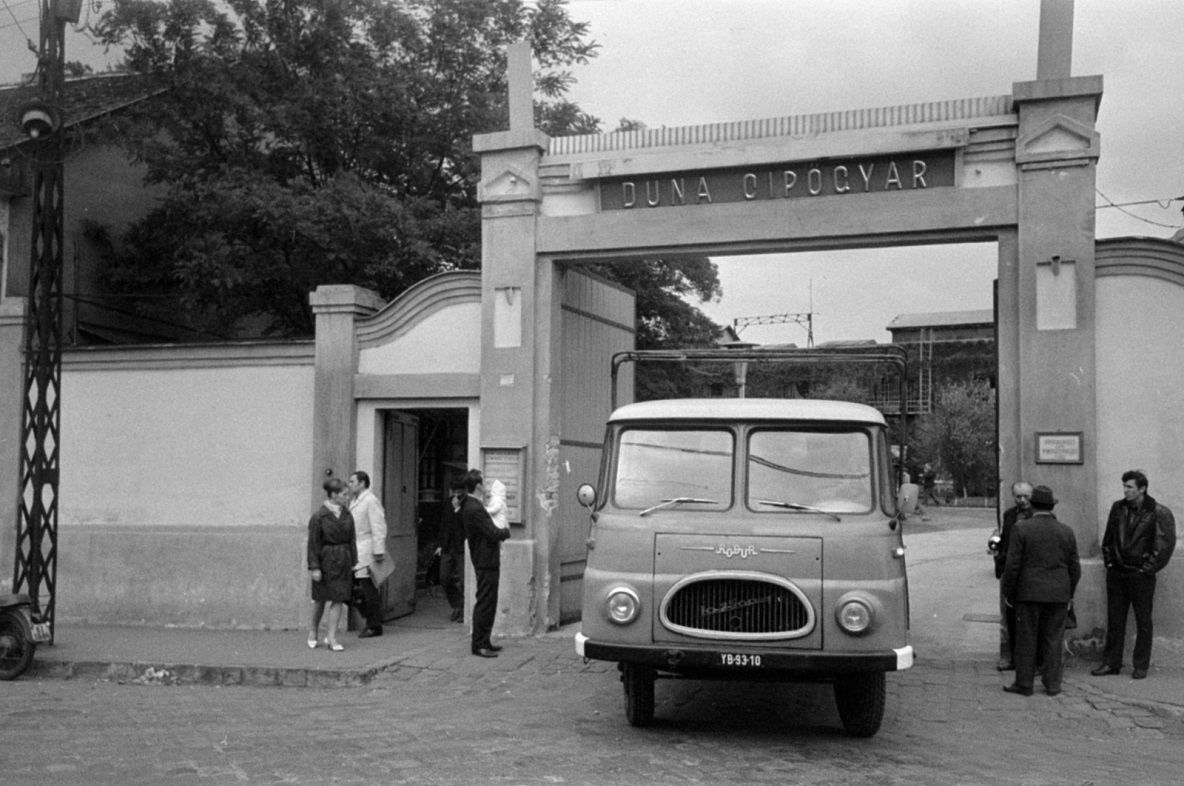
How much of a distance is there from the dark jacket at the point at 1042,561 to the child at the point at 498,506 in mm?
4699

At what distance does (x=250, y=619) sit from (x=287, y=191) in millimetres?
6573

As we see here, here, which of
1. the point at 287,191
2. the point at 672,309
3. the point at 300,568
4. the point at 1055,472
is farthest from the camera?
the point at 672,309

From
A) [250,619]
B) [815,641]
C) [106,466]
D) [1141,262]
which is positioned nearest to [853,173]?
[1141,262]

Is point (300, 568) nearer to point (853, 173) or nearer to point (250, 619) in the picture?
point (250, 619)

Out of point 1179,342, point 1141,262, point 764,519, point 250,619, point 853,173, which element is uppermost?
point 853,173

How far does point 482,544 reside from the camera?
36.2 ft

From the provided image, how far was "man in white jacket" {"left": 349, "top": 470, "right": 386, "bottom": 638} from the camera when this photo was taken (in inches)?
474

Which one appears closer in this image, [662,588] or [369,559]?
[662,588]

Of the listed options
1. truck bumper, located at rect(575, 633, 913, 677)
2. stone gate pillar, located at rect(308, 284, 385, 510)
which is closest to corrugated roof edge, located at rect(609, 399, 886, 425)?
truck bumper, located at rect(575, 633, 913, 677)

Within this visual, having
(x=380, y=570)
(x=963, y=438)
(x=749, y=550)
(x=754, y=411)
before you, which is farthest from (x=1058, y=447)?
(x=963, y=438)

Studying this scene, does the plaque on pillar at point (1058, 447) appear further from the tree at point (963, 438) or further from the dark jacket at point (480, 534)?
the tree at point (963, 438)

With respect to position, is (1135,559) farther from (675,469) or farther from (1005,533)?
(675,469)

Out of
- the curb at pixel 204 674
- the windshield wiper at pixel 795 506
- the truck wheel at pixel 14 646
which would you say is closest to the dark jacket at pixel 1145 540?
the windshield wiper at pixel 795 506

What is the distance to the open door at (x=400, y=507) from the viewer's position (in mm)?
13500
